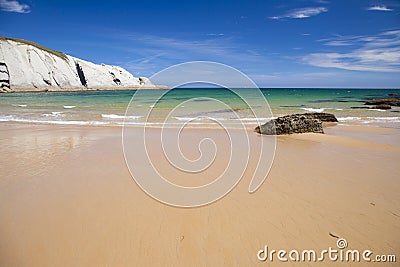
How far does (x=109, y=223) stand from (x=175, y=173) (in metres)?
2.28

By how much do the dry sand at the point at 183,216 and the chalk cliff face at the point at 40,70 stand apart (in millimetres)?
49640

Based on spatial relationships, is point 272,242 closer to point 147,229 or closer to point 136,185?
point 147,229

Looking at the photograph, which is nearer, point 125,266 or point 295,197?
point 125,266

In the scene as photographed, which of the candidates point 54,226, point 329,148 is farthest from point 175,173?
point 329,148

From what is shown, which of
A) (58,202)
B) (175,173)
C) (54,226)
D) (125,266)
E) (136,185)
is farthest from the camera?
(175,173)

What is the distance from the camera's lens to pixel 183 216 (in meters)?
3.94

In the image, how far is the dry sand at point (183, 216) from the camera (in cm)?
310

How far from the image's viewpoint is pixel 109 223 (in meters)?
3.68

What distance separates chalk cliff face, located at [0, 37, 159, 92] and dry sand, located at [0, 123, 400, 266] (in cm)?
4964

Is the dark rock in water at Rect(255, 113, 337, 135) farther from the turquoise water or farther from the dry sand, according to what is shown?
the dry sand

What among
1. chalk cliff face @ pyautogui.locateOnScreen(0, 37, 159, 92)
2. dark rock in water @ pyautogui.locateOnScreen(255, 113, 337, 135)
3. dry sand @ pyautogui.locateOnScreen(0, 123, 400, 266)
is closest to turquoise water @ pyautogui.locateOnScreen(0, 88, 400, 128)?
dark rock in water @ pyautogui.locateOnScreen(255, 113, 337, 135)

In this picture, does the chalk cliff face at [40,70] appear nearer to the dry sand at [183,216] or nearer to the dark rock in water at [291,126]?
the dark rock in water at [291,126]

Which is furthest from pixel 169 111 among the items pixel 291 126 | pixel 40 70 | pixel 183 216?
pixel 40 70

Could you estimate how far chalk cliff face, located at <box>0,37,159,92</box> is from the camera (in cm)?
6284
